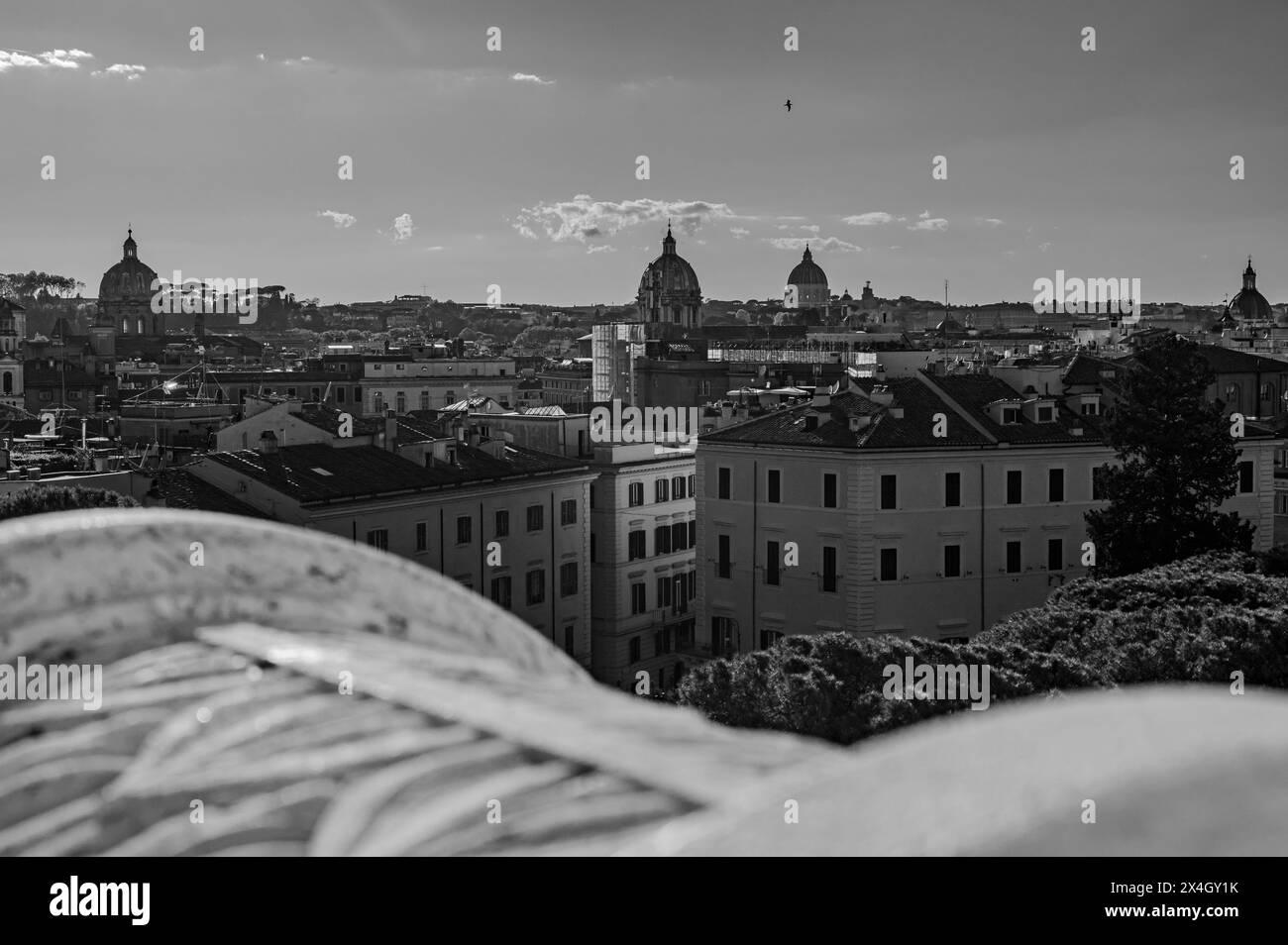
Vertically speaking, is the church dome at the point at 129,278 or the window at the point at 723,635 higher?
the church dome at the point at 129,278

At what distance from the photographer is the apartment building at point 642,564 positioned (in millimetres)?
36531

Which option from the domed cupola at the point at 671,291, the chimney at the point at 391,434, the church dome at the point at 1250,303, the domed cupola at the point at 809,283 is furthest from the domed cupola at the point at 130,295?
the chimney at the point at 391,434

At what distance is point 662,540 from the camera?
3856 centimetres

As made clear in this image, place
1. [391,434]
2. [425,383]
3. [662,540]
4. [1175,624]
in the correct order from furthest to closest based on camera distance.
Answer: [425,383]
[662,540]
[391,434]
[1175,624]

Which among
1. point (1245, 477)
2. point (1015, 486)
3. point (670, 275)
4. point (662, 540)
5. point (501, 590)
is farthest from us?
point (670, 275)

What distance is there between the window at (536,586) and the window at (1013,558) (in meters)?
8.25

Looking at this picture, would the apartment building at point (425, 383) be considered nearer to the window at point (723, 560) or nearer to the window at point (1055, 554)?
the window at point (723, 560)

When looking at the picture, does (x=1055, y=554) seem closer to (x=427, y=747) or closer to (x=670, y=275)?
(x=427, y=747)

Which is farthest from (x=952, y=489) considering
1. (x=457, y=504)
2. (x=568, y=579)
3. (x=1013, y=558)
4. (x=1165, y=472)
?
(x=457, y=504)

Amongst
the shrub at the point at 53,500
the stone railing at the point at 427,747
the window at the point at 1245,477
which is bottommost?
the window at the point at 1245,477

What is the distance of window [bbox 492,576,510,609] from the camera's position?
31.2 m

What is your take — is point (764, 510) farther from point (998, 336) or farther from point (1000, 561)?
point (998, 336)

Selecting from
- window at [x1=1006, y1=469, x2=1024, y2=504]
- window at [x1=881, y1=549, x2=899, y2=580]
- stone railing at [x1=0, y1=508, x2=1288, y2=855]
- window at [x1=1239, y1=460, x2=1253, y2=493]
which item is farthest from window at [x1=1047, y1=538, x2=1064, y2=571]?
stone railing at [x1=0, y1=508, x2=1288, y2=855]

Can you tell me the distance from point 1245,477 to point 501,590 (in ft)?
46.1
